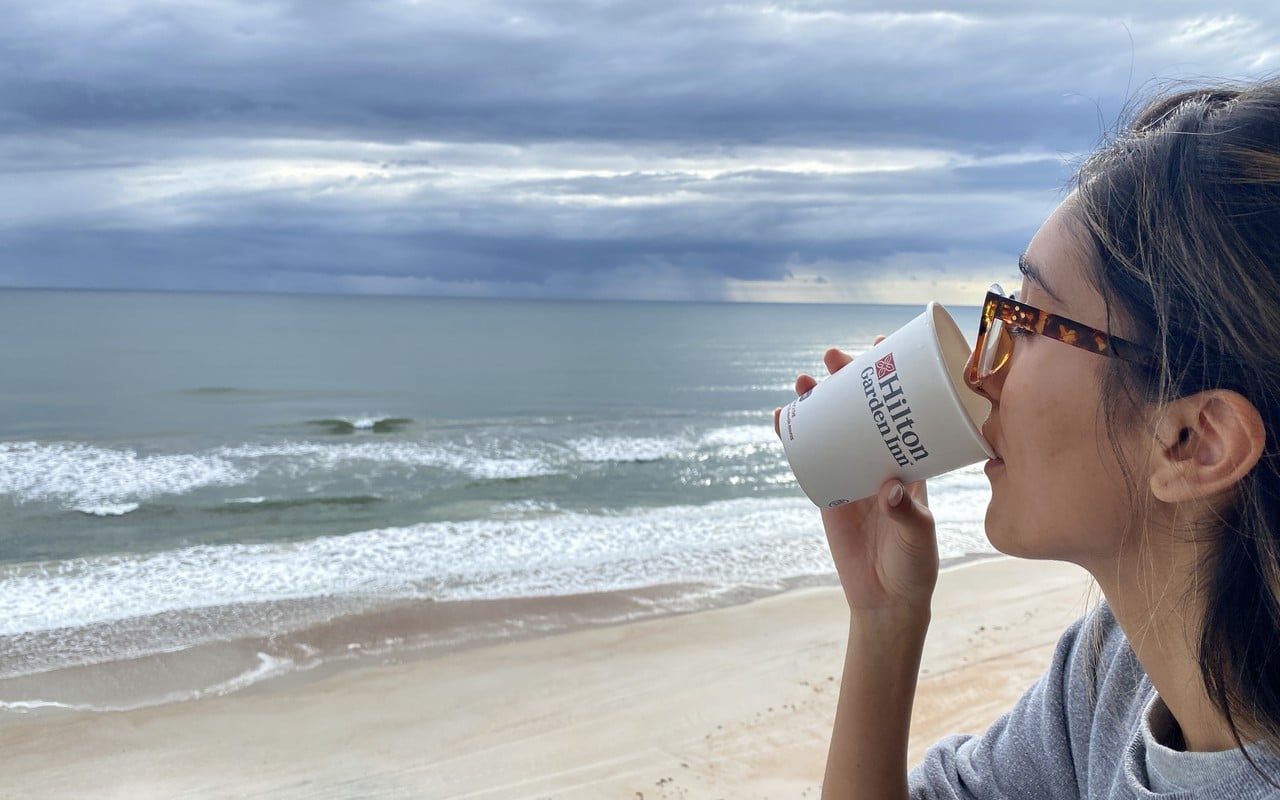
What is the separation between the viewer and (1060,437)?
1.35 meters

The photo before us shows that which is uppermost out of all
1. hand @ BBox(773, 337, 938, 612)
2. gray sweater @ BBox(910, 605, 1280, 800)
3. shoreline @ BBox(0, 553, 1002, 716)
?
hand @ BBox(773, 337, 938, 612)

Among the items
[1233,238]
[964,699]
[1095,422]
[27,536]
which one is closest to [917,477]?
[1095,422]

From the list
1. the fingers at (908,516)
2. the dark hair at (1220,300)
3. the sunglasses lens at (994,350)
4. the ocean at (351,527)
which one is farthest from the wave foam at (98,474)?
the dark hair at (1220,300)

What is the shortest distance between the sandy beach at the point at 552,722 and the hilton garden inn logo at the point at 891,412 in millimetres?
2676

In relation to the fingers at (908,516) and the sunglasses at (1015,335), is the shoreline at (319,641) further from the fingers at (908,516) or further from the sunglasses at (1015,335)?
the sunglasses at (1015,335)

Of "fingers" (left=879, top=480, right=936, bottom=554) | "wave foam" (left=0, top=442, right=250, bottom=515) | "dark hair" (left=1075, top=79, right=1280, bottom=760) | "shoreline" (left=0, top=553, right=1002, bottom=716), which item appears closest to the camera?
"dark hair" (left=1075, top=79, right=1280, bottom=760)

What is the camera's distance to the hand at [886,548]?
1798mm

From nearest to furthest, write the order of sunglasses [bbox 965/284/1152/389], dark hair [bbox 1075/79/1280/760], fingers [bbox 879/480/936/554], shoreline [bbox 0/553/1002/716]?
dark hair [bbox 1075/79/1280/760] < sunglasses [bbox 965/284/1152/389] < fingers [bbox 879/480/936/554] < shoreline [bbox 0/553/1002/716]

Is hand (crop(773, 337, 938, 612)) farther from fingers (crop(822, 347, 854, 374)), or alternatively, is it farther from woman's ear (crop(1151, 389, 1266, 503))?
woman's ear (crop(1151, 389, 1266, 503))

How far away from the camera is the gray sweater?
1.30 metres

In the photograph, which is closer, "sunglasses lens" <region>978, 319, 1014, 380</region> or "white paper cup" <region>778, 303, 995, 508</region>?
"sunglasses lens" <region>978, 319, 1014, 380</region>

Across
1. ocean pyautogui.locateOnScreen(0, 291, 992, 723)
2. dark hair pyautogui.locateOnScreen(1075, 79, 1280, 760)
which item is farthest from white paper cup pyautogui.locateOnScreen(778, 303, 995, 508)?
ocean pyautogui.locateOnScreen(0, 291, 992, 723)

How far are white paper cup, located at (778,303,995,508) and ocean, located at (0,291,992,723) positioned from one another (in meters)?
4.76

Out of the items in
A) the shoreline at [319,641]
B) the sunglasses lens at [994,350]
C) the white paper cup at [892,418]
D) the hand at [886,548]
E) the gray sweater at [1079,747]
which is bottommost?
the shoreline at [319,641]
